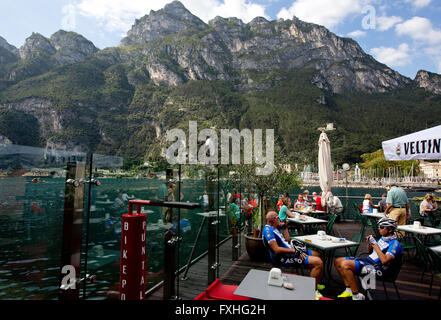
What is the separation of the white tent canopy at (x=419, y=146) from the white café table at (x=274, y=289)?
341 cm

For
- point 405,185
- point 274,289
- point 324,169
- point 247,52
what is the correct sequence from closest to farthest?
point 274,289 < point 324,169 < point 405,185 < point 247,52

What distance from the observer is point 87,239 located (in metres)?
1.82

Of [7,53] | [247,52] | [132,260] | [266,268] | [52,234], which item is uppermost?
[247,52]

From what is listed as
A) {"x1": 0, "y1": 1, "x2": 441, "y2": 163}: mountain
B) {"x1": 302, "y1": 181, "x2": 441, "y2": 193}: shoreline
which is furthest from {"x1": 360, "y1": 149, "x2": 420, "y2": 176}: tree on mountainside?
{"x1": 302, "y1": 181, "x2": 441, "y2": 193}: shoreline

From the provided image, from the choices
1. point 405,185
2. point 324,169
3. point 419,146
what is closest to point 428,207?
point 324,169

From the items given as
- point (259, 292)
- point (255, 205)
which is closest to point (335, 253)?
point (255, 205)

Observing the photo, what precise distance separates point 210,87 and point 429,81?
91.6 metres

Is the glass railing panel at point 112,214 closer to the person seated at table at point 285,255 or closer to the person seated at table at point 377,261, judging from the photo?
the person seated at table at point 285,255

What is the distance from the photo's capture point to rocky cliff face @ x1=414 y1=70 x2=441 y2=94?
100188 mm

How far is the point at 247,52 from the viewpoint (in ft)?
429

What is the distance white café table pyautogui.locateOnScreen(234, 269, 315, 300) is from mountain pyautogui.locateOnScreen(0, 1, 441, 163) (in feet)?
161

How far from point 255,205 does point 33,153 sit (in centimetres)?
485

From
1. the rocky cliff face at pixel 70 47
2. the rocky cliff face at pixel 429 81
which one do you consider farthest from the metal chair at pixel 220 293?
the rocky cliff face at pixel 70 47

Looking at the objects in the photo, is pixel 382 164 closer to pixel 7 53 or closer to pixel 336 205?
pixel 336 205
